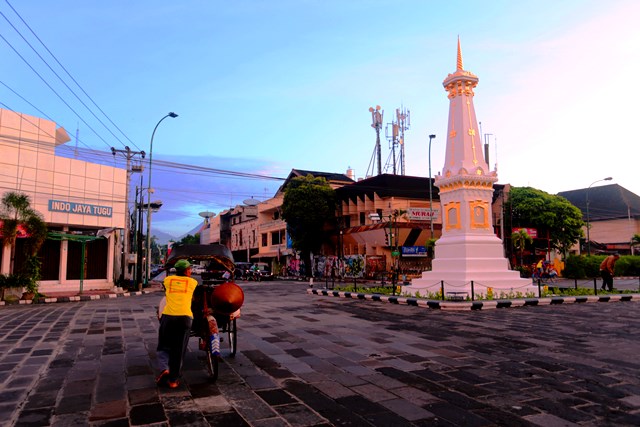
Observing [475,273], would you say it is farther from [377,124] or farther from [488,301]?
[377,124]

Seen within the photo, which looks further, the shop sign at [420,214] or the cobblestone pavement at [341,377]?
the shop sign at [420,214]

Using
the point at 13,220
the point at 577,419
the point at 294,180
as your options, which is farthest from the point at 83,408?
the point at 294,180

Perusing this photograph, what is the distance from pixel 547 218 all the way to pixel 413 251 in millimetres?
15438

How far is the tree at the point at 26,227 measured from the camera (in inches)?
745

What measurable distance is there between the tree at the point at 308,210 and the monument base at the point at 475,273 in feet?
83.1

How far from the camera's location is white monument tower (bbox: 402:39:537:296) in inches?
698

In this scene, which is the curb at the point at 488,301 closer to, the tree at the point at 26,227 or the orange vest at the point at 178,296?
the orange vest at the point at 178,296

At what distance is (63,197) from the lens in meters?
24.5

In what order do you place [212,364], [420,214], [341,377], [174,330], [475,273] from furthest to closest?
1. [420,214]
2. [475,273]
3. [341,377]
4. [212,364]
5. [174,330]

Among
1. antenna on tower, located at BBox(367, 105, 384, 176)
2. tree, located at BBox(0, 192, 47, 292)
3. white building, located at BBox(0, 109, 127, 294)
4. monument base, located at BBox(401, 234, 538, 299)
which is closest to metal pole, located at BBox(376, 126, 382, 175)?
antenna on tower, located at BBox(367, 105, 384, 176)

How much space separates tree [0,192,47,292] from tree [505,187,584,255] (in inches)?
1566

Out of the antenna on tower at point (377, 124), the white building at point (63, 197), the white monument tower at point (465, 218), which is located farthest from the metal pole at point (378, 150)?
the white monument tower at point (465, 218)

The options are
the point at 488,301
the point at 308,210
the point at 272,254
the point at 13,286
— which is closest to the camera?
the point at 488,301

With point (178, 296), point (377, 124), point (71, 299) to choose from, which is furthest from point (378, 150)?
point (178, 296)
